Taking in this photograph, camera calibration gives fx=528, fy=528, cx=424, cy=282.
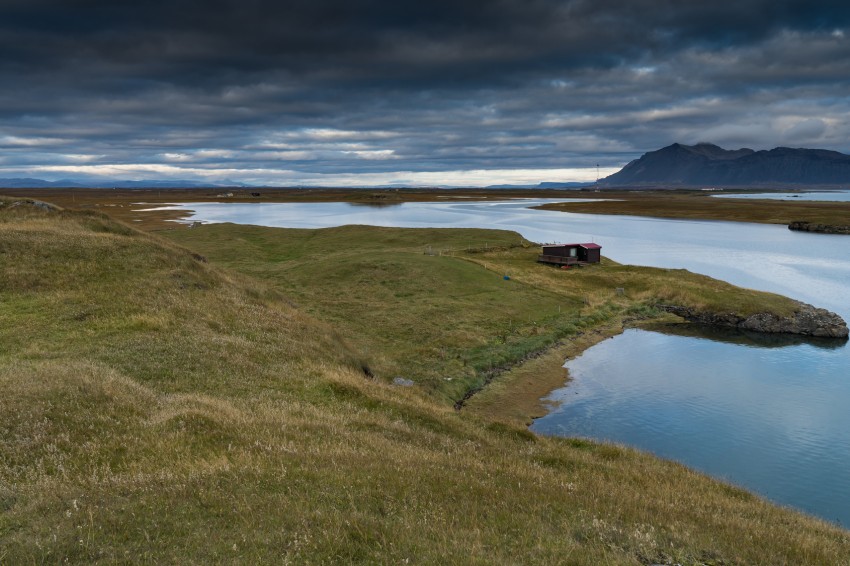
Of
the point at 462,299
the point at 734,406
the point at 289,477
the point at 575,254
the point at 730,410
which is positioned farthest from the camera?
the point at 575,254

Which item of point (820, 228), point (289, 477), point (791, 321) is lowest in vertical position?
point (791, 321)

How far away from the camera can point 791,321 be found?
180 feet

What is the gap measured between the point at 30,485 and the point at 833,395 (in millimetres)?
46217

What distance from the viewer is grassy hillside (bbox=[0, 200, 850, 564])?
29.3 feet

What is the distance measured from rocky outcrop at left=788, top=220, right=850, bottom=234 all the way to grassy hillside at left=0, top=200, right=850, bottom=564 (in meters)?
162

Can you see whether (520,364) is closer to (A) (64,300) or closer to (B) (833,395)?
(B) (833,395)

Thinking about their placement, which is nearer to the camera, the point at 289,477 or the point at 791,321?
the point at 289,477

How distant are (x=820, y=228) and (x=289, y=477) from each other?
584ft

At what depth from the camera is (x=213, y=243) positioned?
9975 cm

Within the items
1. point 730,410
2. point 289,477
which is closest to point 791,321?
point 730,410

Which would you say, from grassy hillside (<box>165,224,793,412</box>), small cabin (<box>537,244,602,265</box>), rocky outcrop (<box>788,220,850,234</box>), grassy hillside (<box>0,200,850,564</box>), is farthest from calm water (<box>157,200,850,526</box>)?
rocky outcrop (<box>788,220,850,234</box>)

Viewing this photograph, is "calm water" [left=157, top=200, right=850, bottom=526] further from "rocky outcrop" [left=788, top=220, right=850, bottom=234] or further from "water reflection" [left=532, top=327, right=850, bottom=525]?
"rocky outcrop" [left=788, top=220, right=850, bottom=234]

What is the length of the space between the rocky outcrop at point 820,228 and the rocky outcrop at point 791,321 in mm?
112965

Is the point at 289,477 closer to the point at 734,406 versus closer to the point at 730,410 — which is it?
the point at 730,410
